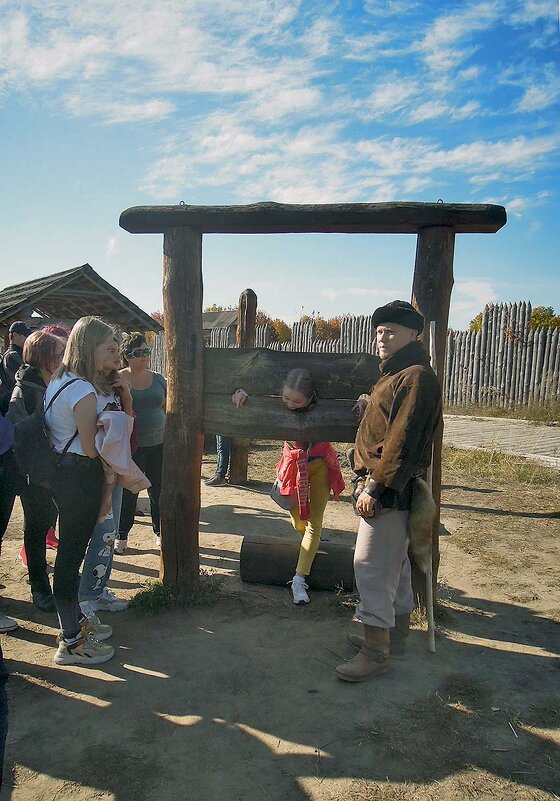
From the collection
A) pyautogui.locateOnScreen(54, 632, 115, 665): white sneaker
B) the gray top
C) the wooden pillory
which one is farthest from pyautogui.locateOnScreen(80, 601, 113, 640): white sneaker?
the gray top

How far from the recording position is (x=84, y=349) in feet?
11.1

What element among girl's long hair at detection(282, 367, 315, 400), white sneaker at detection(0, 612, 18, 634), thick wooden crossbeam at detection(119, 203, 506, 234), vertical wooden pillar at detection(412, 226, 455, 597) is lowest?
white sneaker at detection(0, 612, 18, 634)

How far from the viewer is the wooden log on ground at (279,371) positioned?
14.3 feet

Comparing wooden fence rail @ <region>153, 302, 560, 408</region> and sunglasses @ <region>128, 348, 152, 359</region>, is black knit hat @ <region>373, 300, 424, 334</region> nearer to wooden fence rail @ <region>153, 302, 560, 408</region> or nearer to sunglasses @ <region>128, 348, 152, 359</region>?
sunglasses @ <region>128, 348, 152, 359</region>

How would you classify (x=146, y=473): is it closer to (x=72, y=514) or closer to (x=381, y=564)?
(x=72, y=514)

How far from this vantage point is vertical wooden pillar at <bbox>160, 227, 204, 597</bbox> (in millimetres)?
4414

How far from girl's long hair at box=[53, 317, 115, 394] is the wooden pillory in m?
1.07

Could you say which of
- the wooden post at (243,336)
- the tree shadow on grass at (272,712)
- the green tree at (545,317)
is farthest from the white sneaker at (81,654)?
the green tree at (545,317)

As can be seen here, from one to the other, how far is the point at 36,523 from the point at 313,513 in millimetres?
1936

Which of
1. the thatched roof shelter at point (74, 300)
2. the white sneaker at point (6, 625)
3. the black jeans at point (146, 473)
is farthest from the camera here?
the thatched roof shelter at point (74, 300)

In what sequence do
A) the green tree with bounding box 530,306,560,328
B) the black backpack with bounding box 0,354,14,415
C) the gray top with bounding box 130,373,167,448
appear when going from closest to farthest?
the black backpack with bounding box 0,354,14,415 → the gray top with bounding box 130,373,167,448 → the green tree with bounding box 530,306,560,328

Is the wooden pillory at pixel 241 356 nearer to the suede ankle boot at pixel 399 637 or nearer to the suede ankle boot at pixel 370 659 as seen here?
the suede ankle boot at pixel 399 637

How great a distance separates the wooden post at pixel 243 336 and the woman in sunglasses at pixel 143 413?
3.11 m

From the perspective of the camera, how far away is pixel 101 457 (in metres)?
3.41
